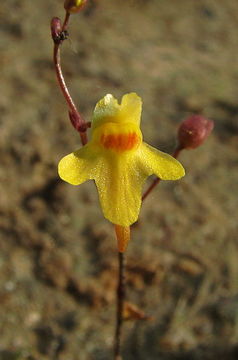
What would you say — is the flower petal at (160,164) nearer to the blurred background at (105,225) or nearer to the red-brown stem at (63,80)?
the red-brown stem at (63,80)

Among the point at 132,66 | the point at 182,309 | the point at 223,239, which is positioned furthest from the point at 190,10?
the point at 182,309

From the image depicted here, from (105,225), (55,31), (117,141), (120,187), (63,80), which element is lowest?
(105,225)

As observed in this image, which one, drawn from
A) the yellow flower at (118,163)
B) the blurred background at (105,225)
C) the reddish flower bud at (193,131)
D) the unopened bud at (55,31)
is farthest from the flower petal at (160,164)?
the blurred background at (105,225)

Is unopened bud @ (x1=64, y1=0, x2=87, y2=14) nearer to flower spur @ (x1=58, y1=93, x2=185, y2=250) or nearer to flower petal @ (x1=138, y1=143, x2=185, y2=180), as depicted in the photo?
flower spur @ (x1=58, y1=93, x2=185, y2=250)

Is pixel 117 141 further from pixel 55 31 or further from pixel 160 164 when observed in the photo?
pixel 55 31

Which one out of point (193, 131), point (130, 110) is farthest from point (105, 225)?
point (130, 110)

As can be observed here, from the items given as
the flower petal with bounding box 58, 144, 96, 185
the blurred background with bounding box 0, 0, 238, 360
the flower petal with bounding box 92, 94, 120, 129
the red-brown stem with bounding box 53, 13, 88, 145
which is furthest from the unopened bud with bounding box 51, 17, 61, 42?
the blurred background with bounding box 0, 0, 238, 360
